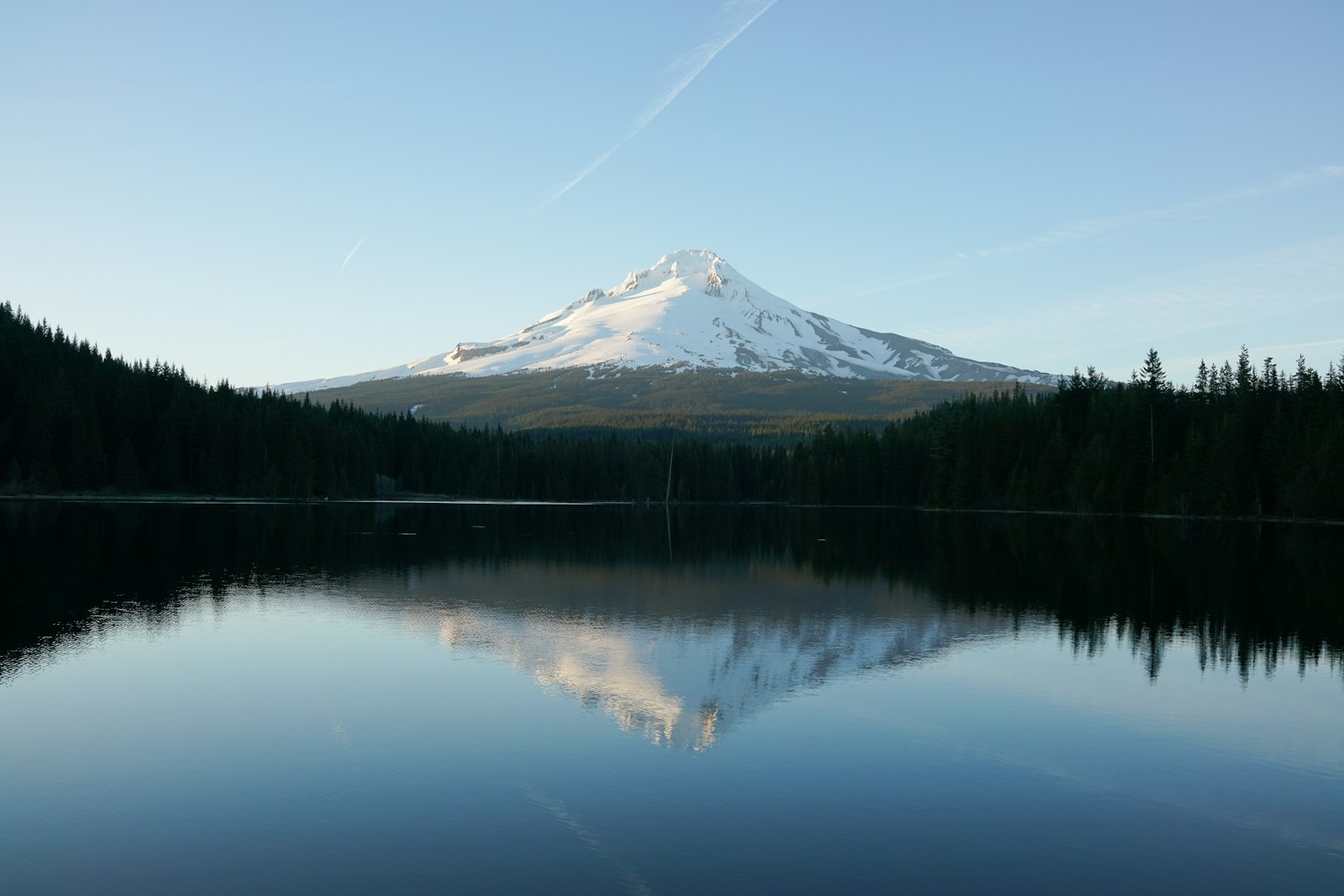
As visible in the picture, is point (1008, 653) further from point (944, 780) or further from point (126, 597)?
point (126, 597)

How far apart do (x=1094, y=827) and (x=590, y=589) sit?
2737 centimetres

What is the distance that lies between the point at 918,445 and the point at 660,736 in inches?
6073

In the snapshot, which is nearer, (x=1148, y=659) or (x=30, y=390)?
(x=1148, y=659)

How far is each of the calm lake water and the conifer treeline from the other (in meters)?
72.3

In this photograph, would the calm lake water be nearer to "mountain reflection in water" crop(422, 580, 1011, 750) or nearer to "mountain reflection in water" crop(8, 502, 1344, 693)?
"mountain reflection in water" crop(422, 580, 1011, 750)

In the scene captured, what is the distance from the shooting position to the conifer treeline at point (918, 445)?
106 m

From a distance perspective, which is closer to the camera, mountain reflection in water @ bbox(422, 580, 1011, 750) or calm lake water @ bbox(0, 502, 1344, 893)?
calm lake water @ bbox(0, 502, 1344, 893)

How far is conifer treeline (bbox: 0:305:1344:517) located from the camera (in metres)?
106

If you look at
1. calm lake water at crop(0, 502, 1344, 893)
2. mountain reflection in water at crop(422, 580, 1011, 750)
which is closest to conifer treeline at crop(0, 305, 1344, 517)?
calm lake water at crop(0, 502, 1344, 893)

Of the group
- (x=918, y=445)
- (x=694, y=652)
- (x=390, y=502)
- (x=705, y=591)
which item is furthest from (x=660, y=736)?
(x=918, y=445)

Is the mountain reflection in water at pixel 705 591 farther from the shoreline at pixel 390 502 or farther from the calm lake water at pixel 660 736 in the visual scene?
the shoreline at pixel 390 502

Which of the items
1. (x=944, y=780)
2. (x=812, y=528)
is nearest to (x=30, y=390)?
(x=812, y=528)

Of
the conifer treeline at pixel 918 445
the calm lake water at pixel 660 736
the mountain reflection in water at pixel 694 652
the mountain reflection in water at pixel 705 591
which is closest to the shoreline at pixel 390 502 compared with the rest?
the conifer treeline at pixel 918 445

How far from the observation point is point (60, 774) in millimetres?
15477
